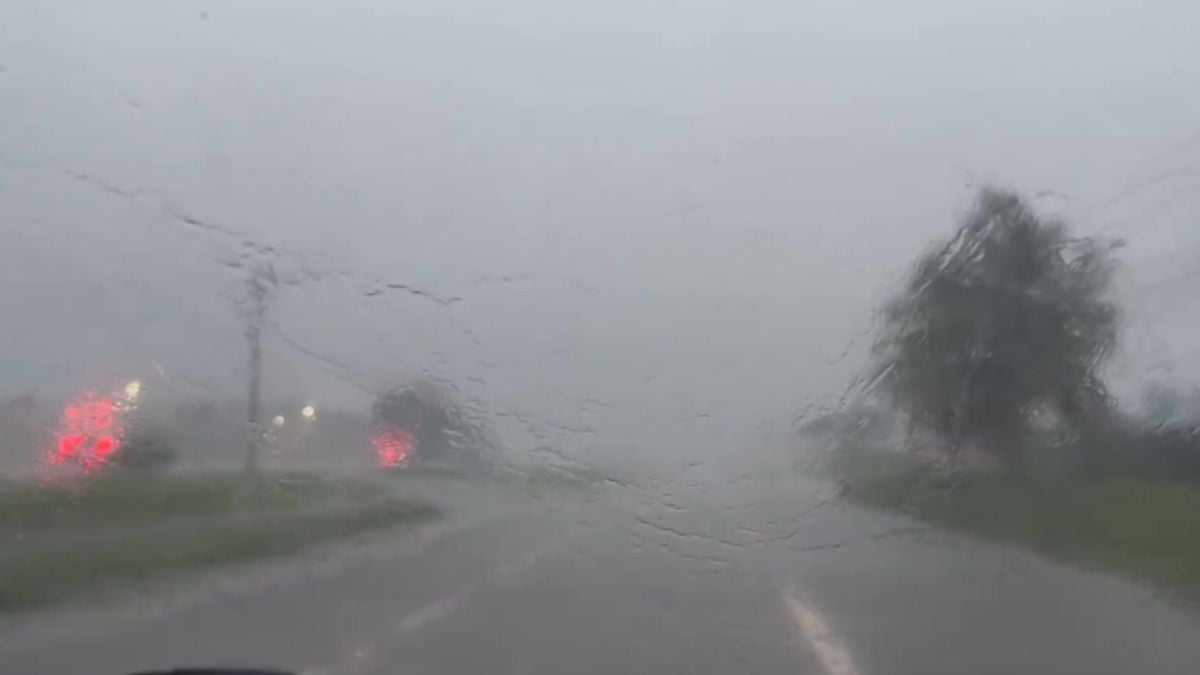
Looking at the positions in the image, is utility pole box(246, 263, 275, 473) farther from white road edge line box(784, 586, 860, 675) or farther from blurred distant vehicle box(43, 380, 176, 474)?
white road edge line box(784, 586, 860, 675)

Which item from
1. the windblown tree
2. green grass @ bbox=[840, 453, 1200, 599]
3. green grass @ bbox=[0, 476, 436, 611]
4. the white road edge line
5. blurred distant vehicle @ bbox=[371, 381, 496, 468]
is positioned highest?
the windblown tree

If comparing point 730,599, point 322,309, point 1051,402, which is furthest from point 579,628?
point 1051,402

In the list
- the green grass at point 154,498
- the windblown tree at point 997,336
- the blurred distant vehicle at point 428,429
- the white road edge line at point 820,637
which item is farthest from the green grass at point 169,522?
the windblown tree at point 997,336

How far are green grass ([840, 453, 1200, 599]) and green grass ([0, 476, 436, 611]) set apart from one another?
2.74 metres

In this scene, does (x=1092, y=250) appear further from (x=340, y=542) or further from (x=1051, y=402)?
(x=340, y=542)

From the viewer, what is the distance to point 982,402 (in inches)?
349

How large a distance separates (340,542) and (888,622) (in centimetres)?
314

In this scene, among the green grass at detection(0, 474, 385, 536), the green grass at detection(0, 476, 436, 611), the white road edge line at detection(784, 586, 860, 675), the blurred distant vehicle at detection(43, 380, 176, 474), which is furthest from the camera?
the blurred distant vehicle at detection(43, 380, 176, 474)

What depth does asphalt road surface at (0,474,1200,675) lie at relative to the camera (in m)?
7.20

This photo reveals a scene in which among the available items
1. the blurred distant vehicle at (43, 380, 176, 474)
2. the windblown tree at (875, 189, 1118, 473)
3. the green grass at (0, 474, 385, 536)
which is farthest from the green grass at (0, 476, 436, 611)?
the windblown tree at (875, 189, 1118, 473)

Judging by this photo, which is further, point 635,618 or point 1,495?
point 1,495

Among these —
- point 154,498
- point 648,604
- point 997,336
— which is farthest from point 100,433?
point 997,336

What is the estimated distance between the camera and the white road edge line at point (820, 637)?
7.13 meters

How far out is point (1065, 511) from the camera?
8547 millimetres
